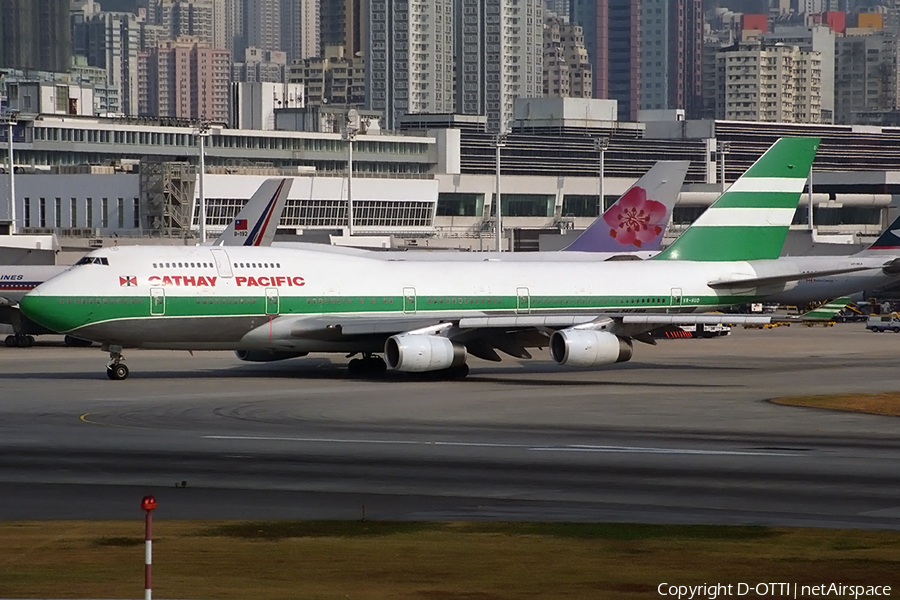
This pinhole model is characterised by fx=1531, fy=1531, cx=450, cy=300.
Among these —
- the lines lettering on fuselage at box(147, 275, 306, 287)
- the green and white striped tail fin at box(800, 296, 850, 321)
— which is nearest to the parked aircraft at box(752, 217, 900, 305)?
the green and white striped tail fin at box(800, 296, 850, 321)

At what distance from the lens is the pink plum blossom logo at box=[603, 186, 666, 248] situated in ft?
255

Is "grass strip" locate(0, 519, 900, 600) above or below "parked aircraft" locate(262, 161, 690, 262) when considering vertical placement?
below

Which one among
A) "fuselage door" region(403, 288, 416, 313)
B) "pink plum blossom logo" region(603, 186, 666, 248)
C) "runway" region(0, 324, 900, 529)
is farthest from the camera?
"pink plum blossom logo" region(603, 186, 666, 248)

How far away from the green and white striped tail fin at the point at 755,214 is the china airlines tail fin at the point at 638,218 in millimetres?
17371

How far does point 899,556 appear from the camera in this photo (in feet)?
67.1

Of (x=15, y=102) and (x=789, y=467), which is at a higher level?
(x=15, y=102)

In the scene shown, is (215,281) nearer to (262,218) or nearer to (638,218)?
(262,218)

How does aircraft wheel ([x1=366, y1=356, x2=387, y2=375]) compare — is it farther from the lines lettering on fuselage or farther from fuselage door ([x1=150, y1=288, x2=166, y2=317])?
fuselage door ([x1=150, y1=288, x2=166, y2=317])

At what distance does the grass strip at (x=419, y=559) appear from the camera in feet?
61.3

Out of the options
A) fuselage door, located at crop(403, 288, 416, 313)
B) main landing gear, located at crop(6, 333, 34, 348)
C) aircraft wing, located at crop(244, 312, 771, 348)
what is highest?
fuselage door, located at crop(403, 288, 416, 313)

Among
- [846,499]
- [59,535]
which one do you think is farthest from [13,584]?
[846,499]

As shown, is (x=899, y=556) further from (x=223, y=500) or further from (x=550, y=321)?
(x=550, y=321)

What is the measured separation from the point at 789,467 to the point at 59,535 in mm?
14393

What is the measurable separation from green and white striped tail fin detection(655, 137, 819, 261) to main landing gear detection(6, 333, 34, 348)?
31.2 meters
